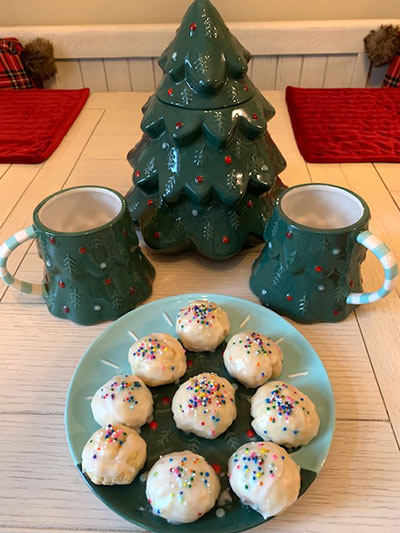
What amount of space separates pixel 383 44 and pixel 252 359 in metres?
0.99

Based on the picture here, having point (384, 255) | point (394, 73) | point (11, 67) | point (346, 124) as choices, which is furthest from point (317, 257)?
point (11, 67)

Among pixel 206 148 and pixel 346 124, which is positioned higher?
pixel 206 148

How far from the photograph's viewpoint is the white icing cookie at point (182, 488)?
1.10 ft

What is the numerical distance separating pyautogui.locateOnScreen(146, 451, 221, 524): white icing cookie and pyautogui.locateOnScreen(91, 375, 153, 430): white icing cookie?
5 centimetres

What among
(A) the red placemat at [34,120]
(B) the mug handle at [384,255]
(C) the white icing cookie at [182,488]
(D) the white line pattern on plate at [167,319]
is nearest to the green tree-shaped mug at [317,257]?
(B) the mug handle at [384,255]

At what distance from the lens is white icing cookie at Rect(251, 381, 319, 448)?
0.38 metres

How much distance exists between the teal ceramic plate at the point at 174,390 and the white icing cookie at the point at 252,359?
1 centimetres

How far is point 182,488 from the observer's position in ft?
1.11

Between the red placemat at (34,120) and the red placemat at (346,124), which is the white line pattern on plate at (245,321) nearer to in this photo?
the red placemat at (346,124)

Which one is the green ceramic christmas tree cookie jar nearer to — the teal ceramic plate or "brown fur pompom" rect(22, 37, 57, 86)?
the teal ceramic plate

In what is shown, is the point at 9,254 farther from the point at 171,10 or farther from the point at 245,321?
the point at 171,10

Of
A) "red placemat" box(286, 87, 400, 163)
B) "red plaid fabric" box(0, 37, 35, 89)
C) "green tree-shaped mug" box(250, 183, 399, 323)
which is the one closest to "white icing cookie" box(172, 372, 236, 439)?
"green tree-shaped mug" box(250, 183, 399, 323)

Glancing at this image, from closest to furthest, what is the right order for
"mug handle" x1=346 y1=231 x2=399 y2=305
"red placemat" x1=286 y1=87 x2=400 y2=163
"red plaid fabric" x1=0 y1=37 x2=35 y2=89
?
"mug handle" x1=346 y1=231 x2=399 y2=305 < "red placemat" x1=286 y1=87 x2=400 y2=163 < "red plaid fabric" x1=0 y1=37 x2=35 y2=89

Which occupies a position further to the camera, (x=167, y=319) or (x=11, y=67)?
(x=11, y=67)
